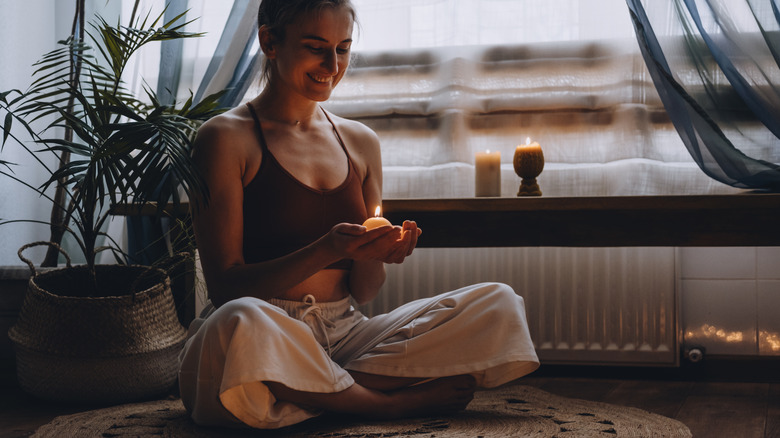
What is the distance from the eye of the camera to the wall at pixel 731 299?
216cm

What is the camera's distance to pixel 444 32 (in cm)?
234

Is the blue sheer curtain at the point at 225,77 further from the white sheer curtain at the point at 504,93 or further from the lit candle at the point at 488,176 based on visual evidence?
the lit candle at the point at 488,176

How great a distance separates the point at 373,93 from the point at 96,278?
995 mm

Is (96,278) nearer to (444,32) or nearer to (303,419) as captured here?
(303,419)

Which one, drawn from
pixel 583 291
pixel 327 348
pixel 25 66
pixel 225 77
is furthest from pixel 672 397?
pixel 25 66

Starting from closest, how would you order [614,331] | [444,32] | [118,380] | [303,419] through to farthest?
[303,419] → [118,380] → [614,331] → [444,32]

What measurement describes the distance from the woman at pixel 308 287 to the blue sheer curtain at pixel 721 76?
882mm

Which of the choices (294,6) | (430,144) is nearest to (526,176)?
(430,144)

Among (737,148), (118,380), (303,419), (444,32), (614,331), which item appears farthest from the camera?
(444,32)

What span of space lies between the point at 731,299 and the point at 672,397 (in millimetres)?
445

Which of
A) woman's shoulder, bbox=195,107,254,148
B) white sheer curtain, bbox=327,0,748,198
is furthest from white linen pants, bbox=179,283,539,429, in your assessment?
white sheer curtain, bbox=327,0,748,198

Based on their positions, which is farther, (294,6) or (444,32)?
(444,32)

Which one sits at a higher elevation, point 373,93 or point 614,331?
point 373,93

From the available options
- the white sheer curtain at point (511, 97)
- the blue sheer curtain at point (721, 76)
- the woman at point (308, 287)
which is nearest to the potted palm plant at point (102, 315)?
the woman at point (308, 287)
